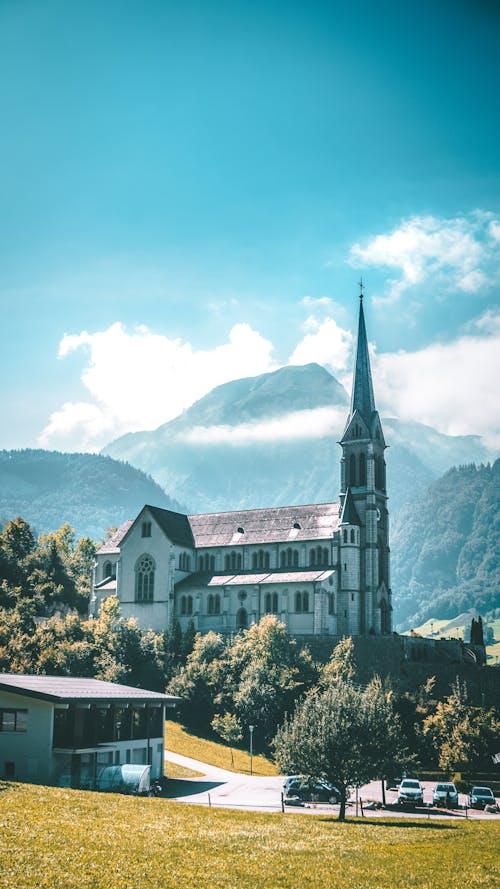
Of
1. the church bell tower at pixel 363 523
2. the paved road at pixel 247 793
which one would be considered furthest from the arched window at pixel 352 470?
the paved road at pixel 247 793

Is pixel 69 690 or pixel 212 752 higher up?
pixel 69 690

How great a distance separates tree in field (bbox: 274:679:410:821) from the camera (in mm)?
50281

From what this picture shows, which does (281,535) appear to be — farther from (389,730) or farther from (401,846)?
(401,846)

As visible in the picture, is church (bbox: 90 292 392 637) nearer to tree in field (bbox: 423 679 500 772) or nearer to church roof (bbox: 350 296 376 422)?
church roof (bbox: 350 296 376 422)

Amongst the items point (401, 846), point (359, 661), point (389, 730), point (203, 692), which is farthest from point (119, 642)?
point (401, 846)

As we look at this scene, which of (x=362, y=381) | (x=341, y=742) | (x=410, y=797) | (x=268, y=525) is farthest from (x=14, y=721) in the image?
(x=362, y=381)

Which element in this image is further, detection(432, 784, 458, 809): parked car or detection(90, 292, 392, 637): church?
detection(90, 292, 392, 637): church

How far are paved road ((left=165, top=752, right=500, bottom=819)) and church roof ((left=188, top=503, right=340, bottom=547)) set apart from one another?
41.3m

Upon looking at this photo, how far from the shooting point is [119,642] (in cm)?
10612

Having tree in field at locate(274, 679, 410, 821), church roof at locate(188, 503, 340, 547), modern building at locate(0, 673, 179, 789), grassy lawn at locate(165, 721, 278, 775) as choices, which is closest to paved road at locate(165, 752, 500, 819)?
grassy lawn at locate(165, 721, 278, 775)

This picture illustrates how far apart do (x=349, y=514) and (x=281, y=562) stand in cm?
1134

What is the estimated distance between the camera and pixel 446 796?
2398 inches

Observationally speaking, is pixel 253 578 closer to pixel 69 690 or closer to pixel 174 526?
pixel 174 526

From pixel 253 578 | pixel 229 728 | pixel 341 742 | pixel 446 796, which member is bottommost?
pixel 446 796
